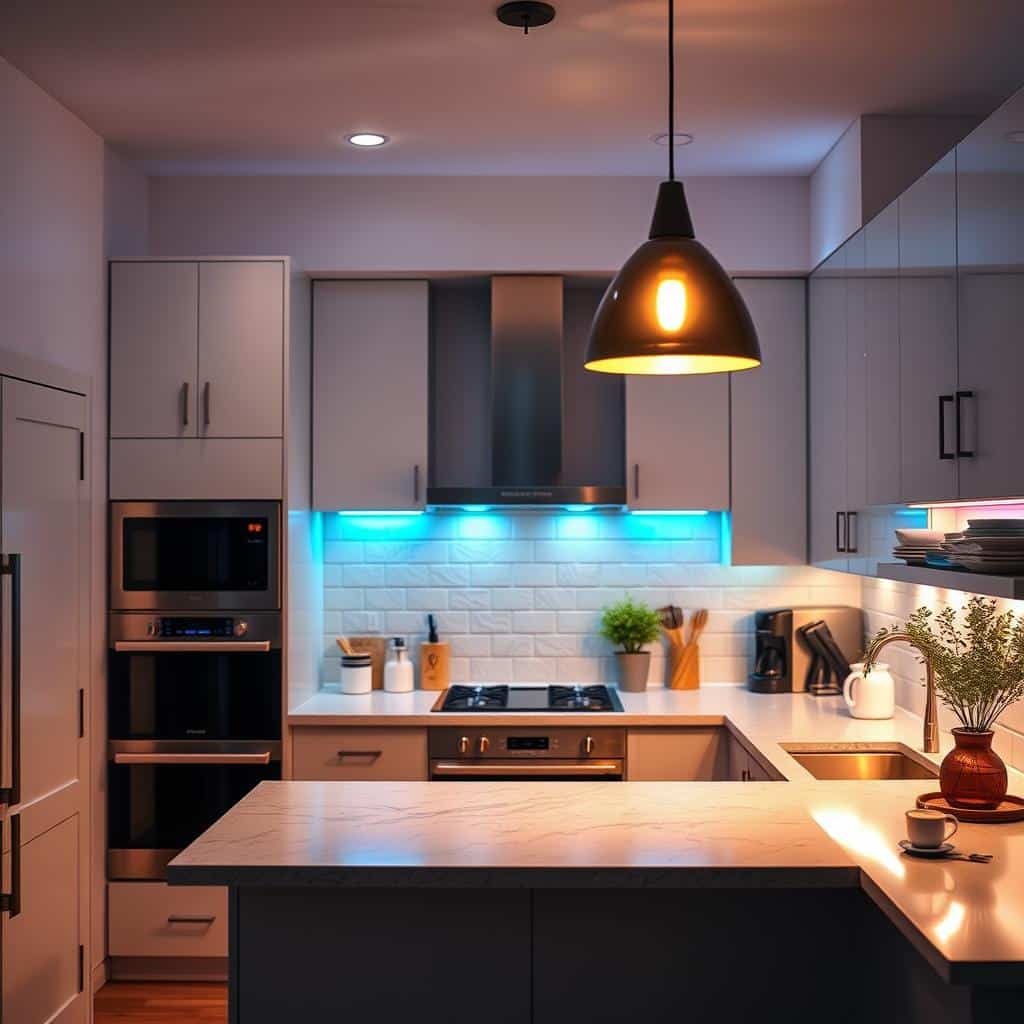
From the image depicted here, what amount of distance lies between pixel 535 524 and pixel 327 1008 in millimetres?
2656

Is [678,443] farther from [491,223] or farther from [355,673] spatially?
[355,673]

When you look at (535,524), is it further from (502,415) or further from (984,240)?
(984,240)

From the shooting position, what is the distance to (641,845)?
91.0 inches

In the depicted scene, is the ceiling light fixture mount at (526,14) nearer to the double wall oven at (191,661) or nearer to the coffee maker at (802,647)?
the double wall oven at (191,661)

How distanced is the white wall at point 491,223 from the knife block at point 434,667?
1.48 metres

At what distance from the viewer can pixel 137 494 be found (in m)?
4.13

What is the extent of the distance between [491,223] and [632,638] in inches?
66.4

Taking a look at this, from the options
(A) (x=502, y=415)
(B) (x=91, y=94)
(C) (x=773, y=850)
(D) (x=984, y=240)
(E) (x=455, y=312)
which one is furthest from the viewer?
(E) (x=455, y=312)

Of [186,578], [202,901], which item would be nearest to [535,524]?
[186,578]

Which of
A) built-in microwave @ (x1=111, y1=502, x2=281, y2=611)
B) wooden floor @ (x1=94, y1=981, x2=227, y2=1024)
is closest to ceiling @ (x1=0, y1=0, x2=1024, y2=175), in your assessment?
built-in microwave @ (x1=111, y1=502, x2=281, y2=611)

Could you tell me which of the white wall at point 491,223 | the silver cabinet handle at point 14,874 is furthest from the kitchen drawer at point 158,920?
the white wall at point 491,223

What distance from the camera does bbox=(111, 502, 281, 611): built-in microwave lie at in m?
4.13

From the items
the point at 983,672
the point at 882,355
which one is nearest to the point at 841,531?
A: the point at 882,355

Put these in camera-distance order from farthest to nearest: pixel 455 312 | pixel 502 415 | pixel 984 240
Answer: pixel 455 312 → pixel 502 415 → pixel 984 240
